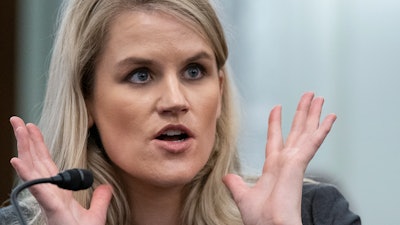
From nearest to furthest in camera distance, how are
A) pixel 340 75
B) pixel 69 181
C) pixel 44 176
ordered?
pixel 69 181 < pixel 44 176 < pixel 340 75

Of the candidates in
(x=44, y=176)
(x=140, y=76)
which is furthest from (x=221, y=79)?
(x=44, y=176)

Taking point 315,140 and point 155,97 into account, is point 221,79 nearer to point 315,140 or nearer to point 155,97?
point 155,97

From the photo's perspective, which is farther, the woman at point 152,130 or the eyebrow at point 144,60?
the eyebrow at point 144,60

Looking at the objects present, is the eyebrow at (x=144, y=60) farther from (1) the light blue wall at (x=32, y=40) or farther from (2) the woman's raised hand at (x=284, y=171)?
(1) the light blue wall at (x=32, y=40)

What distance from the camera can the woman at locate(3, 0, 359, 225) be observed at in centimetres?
256

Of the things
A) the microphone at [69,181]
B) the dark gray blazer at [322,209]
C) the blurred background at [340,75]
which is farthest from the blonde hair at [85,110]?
the blurred background at [340,75]

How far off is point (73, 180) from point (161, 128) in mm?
497

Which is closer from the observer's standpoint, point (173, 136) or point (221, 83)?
point (173, 136)

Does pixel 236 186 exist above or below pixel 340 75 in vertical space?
above

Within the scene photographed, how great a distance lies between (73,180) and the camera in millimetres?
2178

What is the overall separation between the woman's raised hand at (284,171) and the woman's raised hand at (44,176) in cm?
38

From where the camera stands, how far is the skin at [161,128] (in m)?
2.54

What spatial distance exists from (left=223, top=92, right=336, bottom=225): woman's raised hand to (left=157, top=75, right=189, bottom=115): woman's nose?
243 mm

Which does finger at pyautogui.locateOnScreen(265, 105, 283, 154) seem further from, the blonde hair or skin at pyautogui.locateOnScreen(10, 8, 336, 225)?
the blonde hair
